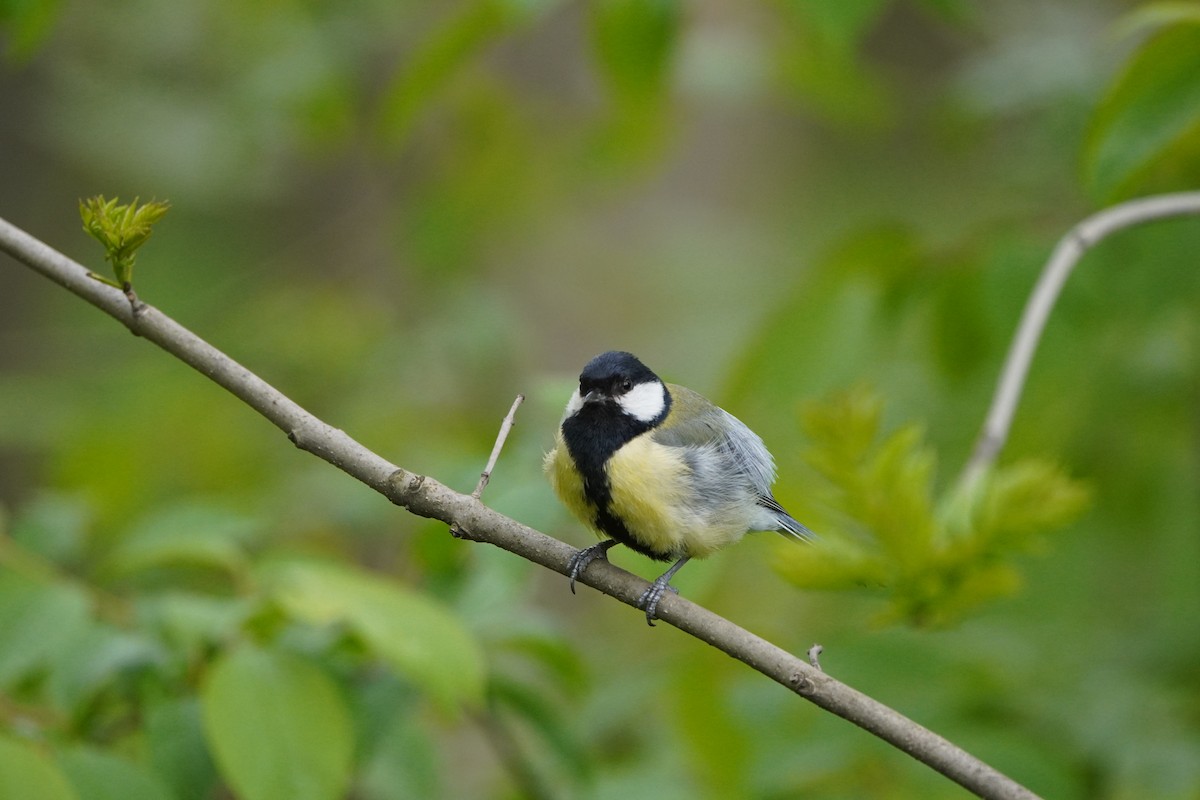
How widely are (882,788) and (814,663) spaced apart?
948 millimetres

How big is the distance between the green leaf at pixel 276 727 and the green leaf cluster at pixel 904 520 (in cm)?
67

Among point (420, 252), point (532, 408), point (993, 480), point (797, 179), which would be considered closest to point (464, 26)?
point (532, 408)

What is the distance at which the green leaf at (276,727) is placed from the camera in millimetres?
1422

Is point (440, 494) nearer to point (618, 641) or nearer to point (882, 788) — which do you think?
point (882, 788)

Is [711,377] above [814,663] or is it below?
above

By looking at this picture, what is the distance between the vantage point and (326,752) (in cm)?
149

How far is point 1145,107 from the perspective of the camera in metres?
1.71

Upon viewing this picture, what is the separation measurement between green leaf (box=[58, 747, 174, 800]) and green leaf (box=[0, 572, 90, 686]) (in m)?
0.21

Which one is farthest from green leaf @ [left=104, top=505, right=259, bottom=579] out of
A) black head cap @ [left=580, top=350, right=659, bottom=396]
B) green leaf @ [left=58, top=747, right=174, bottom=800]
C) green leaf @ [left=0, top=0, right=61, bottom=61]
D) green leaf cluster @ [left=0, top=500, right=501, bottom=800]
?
green leaf @ [left=0, top=0, right=61, bottom=61]

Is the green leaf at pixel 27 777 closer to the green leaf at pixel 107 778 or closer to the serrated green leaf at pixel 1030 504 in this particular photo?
the green leaf at pixel 107 778

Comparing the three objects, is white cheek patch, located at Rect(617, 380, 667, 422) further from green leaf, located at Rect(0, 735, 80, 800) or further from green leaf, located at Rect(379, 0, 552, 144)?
green leaf, located at Rect(0, 735, 80, 800)

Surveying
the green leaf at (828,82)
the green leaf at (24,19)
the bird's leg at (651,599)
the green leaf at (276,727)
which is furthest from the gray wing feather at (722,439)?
the green leaf at (828,82)

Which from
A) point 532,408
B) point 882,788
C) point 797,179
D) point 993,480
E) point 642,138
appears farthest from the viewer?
point 797,179

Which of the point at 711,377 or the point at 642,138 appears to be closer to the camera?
the point at 642,138
